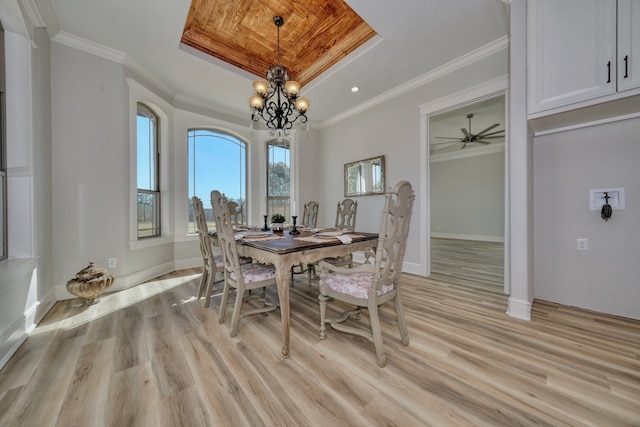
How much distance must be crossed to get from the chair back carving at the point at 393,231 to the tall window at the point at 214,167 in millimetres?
3091

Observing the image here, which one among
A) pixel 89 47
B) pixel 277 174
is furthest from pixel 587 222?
pixel 89 47

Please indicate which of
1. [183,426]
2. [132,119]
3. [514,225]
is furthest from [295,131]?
[183,426]

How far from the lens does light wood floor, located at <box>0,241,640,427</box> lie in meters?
1.14

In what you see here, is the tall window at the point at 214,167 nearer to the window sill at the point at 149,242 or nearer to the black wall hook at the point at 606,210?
the window sill at the point at 149,242

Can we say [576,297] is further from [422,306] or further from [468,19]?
[468,19]

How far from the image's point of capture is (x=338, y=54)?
9.89ft

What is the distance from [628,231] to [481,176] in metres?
5.56

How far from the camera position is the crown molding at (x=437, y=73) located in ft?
8.71

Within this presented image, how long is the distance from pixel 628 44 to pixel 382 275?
2305mm

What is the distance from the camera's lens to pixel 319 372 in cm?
144

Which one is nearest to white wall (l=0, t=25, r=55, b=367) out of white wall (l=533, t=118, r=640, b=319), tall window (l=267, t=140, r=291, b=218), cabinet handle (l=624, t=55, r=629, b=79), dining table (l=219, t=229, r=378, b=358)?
dining table (l=219, t=229, r=378, b=358)

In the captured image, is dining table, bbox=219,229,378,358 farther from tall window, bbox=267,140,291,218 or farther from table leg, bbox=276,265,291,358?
tall window, bbox=267,140,291,218

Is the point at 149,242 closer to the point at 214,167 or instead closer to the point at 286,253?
the point at 214,167

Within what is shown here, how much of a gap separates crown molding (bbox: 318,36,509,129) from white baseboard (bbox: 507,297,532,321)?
2725 mm
